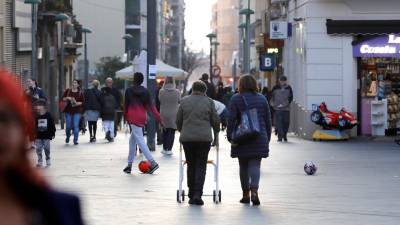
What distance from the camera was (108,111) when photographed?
2816cm

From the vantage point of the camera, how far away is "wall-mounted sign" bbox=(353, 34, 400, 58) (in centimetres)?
2705

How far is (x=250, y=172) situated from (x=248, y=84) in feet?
3.65

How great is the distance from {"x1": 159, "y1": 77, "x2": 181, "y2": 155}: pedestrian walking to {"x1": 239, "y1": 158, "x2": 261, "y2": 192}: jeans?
861 cm

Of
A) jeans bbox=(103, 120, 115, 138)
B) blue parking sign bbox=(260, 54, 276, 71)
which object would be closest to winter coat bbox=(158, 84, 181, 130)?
jeans bbox=(103, 120, 115, 138)

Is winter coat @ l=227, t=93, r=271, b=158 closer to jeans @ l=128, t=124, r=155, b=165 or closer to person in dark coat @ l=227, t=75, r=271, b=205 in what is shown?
person in dark coat @ l=227, t=75, r=271, b=205

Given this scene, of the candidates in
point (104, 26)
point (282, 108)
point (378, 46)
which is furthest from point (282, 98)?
point (104, 26)

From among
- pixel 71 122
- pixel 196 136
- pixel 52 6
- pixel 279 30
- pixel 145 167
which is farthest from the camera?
pixel 52 6

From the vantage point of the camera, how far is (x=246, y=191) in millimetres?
12547

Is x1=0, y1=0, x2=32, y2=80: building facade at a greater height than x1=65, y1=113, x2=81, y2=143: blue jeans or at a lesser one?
greater

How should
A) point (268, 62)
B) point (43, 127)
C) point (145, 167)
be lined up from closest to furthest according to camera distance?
1. point (145, 167)
2. point (43, 127)
3. point (268, 62)

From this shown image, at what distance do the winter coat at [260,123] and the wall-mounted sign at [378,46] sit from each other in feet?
49.0

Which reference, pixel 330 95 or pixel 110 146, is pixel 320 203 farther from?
pixel 330 95

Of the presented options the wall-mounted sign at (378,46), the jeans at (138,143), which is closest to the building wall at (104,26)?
the wall-mounted sign at (378,46)

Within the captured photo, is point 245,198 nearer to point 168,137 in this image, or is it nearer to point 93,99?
point 168,137
